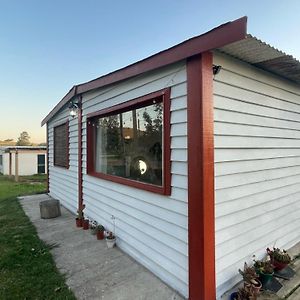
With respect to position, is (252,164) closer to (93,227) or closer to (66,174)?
(93,227)

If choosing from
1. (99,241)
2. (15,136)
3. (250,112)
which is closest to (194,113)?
(250,112)

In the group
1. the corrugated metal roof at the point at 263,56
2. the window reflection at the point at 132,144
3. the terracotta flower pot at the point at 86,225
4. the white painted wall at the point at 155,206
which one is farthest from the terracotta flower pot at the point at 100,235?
the corrugated metal roof at the point at 263,56

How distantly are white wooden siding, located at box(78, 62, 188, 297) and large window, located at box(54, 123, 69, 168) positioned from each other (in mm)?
2846

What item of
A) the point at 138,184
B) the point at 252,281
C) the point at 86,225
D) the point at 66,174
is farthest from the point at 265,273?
the point at 66,174

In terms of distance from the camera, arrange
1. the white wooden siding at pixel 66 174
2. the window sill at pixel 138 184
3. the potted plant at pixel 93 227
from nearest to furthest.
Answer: the window sill at pixel 138 184
the potted plant at pixel 93 227
the white wooden siding at pixel 66 174

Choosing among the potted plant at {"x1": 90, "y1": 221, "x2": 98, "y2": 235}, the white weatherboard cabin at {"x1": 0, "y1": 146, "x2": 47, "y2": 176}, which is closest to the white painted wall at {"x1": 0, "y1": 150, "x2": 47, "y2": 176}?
the white weatherboard cabin at {"x1": 0, "y1": 146, "x2": 47, "y2": 176}

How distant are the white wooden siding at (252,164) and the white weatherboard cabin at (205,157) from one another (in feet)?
0.04

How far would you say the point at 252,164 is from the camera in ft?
10.4

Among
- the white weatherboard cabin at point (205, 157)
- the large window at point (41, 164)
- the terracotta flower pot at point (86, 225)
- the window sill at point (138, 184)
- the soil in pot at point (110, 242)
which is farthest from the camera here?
the large window at point (41, 164)

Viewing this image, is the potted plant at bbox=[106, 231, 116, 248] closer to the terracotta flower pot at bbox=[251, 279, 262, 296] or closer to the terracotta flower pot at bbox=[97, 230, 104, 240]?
the terracotta flower pot at bbox=[97, 230, 104, 240]

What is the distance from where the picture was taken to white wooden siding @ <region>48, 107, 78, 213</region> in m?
6.28

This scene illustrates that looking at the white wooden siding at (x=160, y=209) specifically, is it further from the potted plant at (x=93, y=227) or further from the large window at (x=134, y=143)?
the potted plant at (x=93, y=227)

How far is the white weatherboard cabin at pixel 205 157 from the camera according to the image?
2.53 m

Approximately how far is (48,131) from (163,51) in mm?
7599
